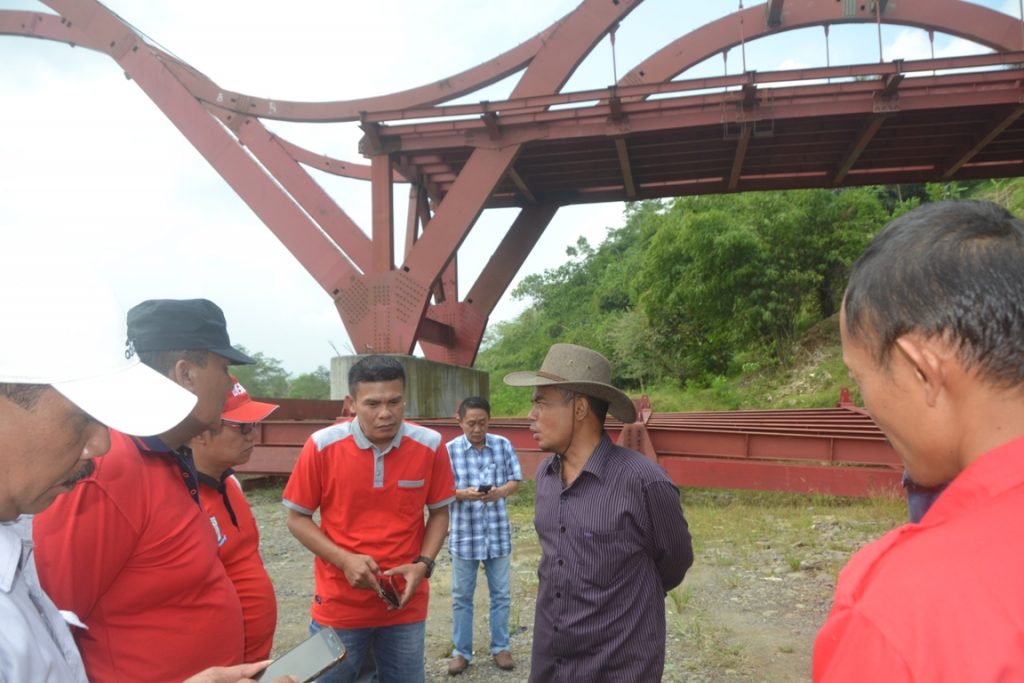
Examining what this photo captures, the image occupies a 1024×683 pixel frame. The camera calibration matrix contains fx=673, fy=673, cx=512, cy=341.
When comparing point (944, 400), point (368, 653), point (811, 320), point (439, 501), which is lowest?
point (368, 653)

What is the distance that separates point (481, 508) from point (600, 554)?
2.25 metres

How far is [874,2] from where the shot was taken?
34.1ft

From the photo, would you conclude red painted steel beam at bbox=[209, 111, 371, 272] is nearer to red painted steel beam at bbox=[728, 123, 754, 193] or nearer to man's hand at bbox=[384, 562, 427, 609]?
red painted steel beam at bbox=[728, 123, 754, 193]

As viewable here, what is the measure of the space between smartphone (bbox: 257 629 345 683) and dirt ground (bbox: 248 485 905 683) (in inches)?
110

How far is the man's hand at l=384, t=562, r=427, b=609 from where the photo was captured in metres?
2.89

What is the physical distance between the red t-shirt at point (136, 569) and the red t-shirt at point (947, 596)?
1.54 metres

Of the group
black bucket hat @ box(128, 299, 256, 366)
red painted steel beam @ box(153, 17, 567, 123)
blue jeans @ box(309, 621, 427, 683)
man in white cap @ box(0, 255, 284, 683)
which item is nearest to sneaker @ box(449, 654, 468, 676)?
blue jeans @ box(309, 621, 427, 683)

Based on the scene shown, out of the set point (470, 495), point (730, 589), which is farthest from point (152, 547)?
point (730, 589)

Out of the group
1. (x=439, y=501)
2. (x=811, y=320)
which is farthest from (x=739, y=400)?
(x=439, y=501)

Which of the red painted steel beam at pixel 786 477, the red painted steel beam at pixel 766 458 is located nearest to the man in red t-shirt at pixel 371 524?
the red painted steel beam at pixel 766 458

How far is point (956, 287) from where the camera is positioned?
0.85 m

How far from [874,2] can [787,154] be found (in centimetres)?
255

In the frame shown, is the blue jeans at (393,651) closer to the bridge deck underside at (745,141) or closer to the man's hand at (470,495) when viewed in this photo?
the man's hand at (470,495)

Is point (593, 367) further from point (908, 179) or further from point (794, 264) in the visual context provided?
point (794, 264)
